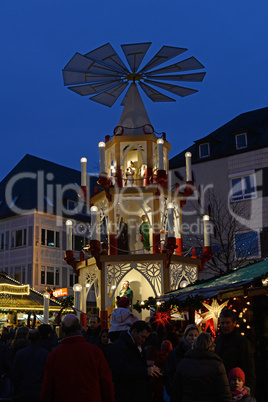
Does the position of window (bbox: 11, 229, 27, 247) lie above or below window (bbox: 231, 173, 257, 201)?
below

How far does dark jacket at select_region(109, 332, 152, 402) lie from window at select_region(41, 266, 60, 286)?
38.8 metres

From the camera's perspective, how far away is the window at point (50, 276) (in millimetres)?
44594

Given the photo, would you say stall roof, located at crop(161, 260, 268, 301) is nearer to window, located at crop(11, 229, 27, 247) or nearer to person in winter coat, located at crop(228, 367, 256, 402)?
person in winter coat, located at crop(228, 367, 256, 402)

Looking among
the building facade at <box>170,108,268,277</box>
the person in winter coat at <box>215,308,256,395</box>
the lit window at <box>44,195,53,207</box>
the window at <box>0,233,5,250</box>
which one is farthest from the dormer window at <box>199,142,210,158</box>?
the person in winter coat at <box>215,308,256,395</box>

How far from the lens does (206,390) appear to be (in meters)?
5.78

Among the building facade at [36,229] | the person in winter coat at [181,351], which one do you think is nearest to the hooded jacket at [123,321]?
the person in winter coat at [181,351]

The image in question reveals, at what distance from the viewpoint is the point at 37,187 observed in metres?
47.7

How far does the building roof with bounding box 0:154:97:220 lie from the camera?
46.3 metres

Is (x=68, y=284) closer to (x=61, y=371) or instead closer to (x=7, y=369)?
(x=7, y=369)

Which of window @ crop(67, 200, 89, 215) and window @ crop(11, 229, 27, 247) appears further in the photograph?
window @ crop(67, 200, 89, 215)

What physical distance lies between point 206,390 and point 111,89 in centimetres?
1657

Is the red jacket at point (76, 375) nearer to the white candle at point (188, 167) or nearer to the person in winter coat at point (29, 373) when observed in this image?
the person in winter coat at point (29, 373)

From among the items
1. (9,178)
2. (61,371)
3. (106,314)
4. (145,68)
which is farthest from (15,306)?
(9,178)

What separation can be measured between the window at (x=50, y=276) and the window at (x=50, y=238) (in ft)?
6.20
